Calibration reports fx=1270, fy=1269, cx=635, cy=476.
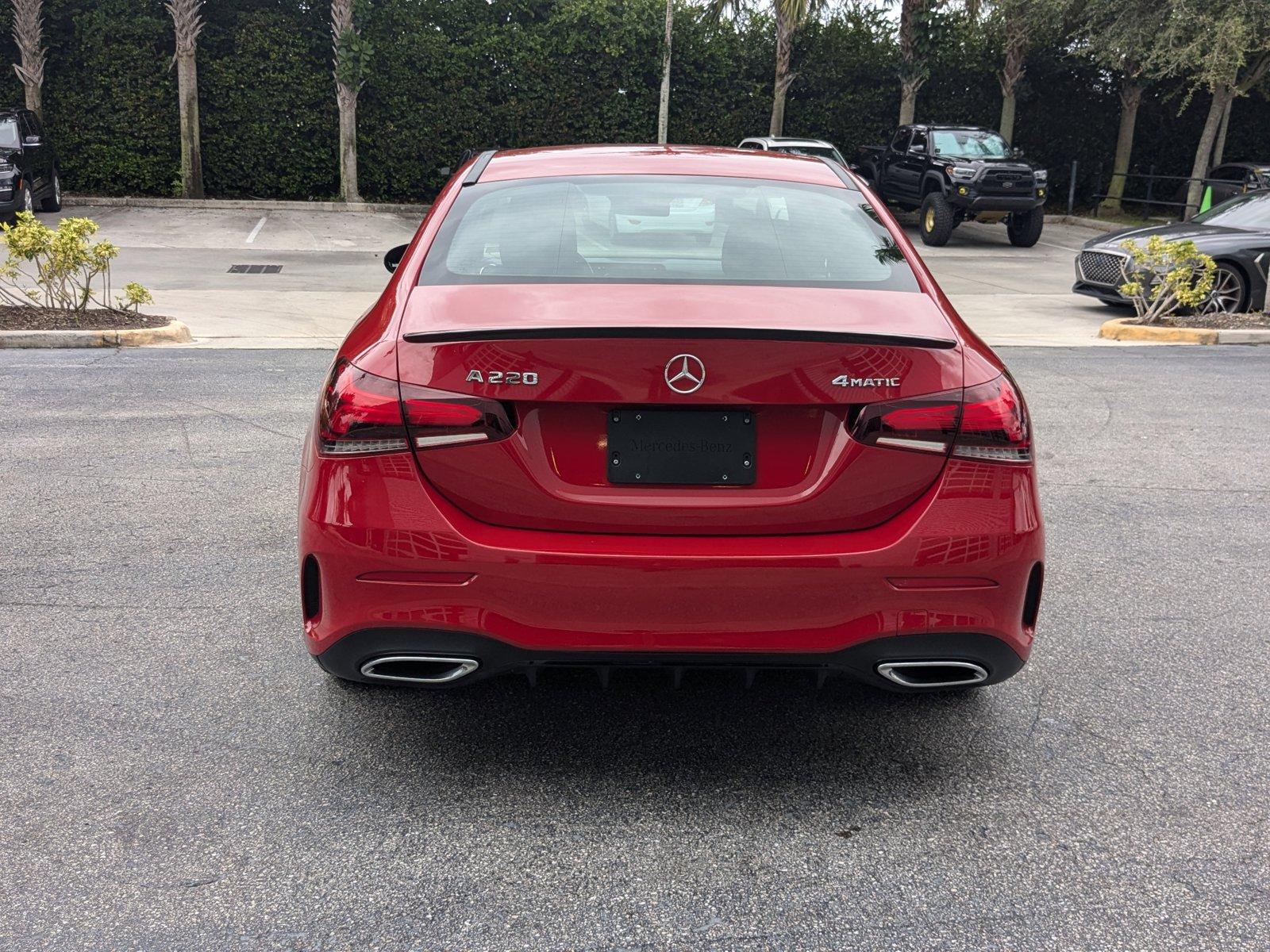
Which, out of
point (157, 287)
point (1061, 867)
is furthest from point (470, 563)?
point (157, 287)

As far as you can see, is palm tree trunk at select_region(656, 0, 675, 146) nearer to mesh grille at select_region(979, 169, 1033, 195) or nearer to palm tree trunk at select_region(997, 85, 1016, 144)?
mesh grille at select_region(979, 169, 1033, 195)

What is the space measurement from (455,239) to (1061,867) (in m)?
2.25

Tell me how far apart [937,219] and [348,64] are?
36.5 ft

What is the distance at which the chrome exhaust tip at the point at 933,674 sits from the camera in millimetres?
3066

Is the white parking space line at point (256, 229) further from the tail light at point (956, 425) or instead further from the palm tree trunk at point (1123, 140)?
the tail light at point (956, 425)

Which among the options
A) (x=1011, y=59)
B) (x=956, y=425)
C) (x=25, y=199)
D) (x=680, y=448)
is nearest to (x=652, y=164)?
(x=680, y=448)

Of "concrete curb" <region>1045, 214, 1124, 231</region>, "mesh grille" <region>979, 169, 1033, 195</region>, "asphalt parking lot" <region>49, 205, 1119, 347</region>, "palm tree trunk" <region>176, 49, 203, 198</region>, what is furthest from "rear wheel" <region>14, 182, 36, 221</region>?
"concrete curb" <region>1045, 214, 1124, 231</region>

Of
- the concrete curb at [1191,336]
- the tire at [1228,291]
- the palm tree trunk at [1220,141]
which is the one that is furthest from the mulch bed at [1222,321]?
the palm tree trunk at [1220,141]

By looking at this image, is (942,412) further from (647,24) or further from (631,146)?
(647,24)

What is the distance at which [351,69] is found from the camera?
23.6m

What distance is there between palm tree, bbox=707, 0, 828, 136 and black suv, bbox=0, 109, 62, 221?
45.0 feet

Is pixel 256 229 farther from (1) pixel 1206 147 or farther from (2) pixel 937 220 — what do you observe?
(1) pixel 1206 147

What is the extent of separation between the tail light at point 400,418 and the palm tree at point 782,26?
2449cm

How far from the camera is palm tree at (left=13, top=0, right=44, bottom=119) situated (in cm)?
2253
